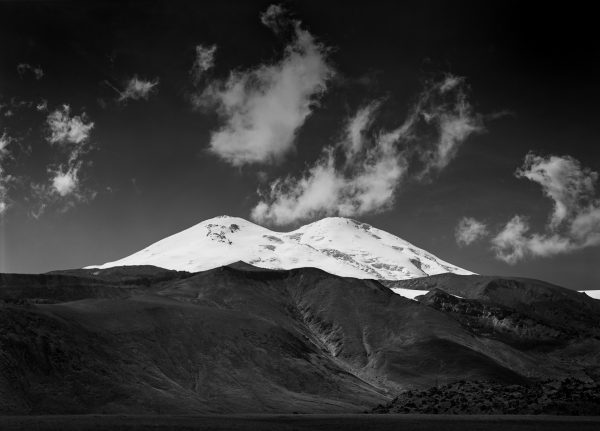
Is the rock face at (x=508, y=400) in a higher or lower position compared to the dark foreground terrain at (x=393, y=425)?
higher

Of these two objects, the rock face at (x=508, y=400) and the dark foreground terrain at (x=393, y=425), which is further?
the rock face at (x=508, y=400)

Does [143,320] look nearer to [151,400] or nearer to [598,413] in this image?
[151,400]

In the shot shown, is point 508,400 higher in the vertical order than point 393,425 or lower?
higher

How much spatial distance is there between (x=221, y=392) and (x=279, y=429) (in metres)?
84.9

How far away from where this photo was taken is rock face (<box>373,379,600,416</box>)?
98.7 m

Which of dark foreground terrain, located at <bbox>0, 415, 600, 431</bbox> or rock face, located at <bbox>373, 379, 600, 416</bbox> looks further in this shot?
rock face, located at <bbox>373, 379, 600, 416</bbox>

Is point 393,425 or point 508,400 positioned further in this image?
point 508,400

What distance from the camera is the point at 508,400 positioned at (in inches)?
4072

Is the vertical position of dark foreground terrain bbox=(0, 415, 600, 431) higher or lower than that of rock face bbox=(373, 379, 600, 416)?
lower

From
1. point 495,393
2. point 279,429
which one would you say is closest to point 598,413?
point 495,393

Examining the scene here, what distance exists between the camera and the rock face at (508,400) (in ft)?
324

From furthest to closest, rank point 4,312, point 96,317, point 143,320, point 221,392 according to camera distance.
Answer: point 143,320, point 96,317, point 221,392, point 4,312

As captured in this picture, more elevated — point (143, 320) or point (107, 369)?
point (143, 320)

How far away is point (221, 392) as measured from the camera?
535 ft
